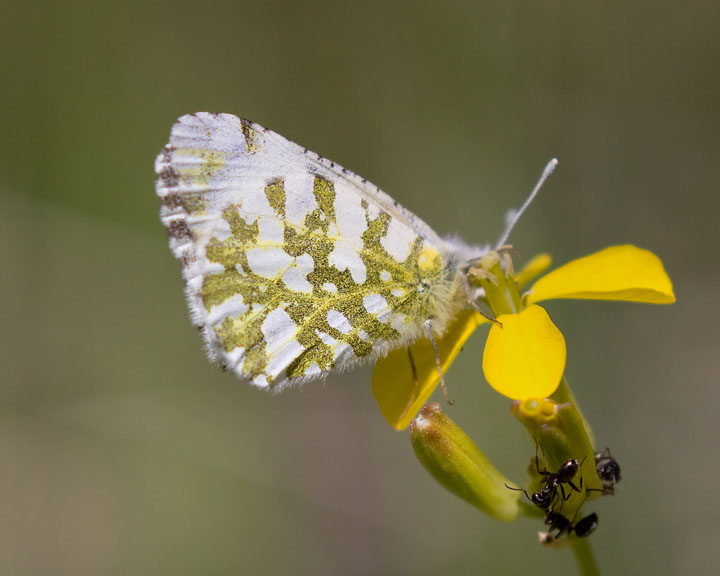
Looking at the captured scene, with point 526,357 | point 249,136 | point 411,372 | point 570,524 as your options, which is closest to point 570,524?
point 570,524

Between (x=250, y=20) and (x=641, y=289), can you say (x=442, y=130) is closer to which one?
(x=250, y=20)

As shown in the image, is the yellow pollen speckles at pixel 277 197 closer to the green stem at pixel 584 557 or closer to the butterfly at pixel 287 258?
the butterfly at pixel 287 258

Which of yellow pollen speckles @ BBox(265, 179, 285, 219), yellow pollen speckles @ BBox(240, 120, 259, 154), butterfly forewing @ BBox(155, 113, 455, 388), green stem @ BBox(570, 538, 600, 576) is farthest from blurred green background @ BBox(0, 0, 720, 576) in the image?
yellow pollen speckles @ BBox(240, 120, 259, 154)

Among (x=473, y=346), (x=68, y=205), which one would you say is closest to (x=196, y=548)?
(x=473, y=346)

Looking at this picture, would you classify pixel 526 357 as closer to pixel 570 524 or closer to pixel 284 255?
pixel 570 524

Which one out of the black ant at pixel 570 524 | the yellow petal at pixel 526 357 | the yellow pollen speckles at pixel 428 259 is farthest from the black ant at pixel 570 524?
the yellow pollen speckles at pixel 428 259

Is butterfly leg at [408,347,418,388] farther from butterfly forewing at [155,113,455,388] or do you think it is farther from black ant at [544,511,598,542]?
black ant at [544,511,598,542]
